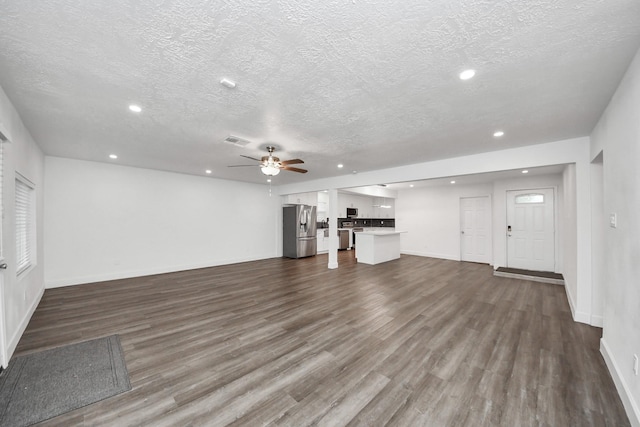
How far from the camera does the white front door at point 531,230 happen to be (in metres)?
5.96

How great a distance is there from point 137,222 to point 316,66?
5.83 meters

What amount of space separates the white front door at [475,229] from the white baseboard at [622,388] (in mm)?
5401

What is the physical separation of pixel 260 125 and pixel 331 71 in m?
1.37

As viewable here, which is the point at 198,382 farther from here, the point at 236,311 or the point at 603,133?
the point at 603,133

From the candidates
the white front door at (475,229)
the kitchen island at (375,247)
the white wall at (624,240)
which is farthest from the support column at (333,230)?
the white wall at (624,240)

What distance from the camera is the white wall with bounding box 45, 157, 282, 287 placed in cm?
480

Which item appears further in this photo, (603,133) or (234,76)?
(603,133)

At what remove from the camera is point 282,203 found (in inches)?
344

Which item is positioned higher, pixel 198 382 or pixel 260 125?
pixel 260 125

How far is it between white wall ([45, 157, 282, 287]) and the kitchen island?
3.36 metres

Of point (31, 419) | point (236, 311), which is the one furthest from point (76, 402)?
point (236, 311)

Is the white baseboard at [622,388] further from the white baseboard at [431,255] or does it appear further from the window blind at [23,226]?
the window blind at [23,226]

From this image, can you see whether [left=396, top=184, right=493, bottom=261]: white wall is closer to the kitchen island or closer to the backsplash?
the kitchen island

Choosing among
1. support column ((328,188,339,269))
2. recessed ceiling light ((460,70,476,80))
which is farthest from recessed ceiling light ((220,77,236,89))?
support column ((328,188,339,269))
